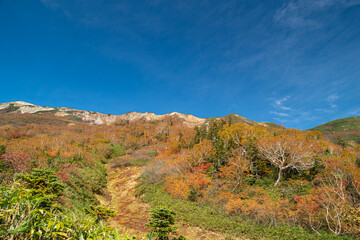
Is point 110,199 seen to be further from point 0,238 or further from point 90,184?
point 0,238

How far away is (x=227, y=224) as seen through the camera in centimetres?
910

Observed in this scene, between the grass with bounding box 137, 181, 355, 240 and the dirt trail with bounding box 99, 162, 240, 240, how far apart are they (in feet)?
1.58

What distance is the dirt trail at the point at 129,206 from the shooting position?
876 centimetres

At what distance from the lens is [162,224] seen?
536 centimetres

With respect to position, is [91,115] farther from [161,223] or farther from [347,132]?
[347,132]

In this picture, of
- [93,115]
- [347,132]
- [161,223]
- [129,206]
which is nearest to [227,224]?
[161,223]

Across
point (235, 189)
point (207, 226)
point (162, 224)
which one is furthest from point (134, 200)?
point (162, 224)

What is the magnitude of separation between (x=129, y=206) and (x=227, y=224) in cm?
819

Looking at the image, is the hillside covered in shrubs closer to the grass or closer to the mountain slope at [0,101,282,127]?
the grass

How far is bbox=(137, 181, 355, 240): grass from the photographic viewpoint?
7969mm

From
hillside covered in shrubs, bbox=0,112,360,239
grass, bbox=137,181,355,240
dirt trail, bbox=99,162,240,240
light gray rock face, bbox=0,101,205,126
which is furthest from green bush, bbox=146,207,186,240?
light gray rock face, bbox=0,101,205,126

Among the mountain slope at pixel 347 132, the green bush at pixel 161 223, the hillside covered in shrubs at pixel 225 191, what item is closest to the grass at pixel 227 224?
the hillside covered in shrubs at pixel 225 191

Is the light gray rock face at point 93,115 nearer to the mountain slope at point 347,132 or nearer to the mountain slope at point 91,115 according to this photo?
the mountain slope at point 91,115

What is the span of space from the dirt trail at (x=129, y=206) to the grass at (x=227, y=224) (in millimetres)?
483
